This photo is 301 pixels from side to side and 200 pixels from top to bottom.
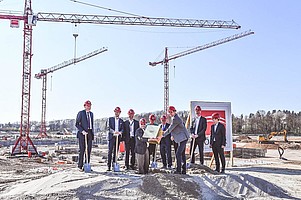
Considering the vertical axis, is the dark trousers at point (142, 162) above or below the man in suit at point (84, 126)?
below

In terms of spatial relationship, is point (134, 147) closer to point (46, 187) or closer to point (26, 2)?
point (46, 187)

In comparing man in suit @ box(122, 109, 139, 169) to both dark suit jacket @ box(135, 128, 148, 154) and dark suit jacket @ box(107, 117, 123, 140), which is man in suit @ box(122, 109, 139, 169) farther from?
dark suit jacket @ box(135, 128, 148, 154)

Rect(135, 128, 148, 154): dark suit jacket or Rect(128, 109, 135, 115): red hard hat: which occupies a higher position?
Rect(128, 109, 135, 115): red hard hat

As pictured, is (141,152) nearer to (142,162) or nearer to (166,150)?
(142,162)

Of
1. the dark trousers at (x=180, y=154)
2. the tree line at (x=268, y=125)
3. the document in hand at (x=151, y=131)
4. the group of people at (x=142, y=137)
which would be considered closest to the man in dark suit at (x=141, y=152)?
the group of people at (x=142, y=137)

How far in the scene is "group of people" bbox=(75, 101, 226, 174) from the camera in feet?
30.0

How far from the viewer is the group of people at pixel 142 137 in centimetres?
913

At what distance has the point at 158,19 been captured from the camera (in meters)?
53.7

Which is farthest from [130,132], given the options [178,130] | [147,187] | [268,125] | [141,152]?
[268,125]

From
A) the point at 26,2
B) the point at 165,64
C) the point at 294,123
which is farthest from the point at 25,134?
the point at 294,123

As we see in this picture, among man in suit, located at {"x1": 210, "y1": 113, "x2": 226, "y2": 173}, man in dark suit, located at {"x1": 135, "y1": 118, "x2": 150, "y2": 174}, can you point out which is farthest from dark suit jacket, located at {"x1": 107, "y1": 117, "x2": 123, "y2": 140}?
man in suit, located at {"x1": 210, "y1": 113, "x2": 226, "y2": 173}

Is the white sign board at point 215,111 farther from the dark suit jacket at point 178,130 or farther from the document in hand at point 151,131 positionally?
the dark suit jacket at point 178,130

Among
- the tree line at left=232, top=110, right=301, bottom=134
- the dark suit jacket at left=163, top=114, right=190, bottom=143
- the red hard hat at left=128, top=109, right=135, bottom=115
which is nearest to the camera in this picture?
the dark suit jacket at left=163, top=114, right=190, bottom=143

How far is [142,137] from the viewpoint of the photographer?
9.34 meters
